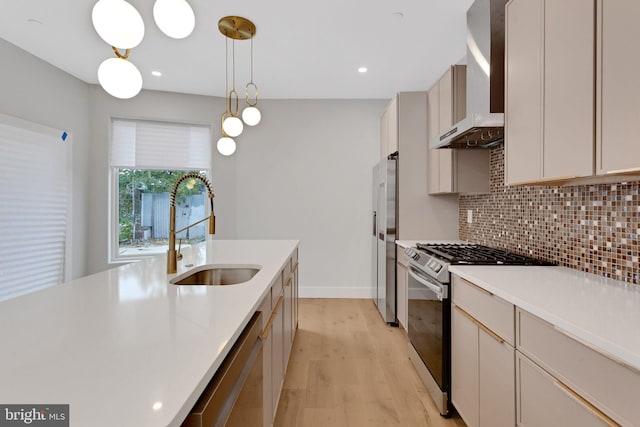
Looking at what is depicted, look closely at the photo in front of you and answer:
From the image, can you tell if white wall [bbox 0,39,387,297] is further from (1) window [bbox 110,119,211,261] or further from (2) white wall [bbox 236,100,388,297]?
(1) window [bbox 110,119,211,261]

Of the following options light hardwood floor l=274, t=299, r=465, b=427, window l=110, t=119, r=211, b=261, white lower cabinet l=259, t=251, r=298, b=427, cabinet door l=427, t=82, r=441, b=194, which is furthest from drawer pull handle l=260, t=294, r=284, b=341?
window l=110, t=119, r=211, b=261

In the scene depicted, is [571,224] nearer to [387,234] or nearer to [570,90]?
[570,90]

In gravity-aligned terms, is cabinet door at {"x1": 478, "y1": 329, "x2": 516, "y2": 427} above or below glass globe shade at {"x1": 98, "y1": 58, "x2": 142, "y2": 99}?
below

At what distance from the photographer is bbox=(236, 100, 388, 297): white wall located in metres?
4.51

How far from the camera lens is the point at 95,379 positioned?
2.05 ft

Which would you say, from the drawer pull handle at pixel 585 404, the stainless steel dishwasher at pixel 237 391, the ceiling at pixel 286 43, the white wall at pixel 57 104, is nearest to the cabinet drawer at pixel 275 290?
the stainless steel dishwasher at pixel 237 391

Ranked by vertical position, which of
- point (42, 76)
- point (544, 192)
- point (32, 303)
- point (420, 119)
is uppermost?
point (42, 76)

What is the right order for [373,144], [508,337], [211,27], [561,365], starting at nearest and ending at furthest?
[561,365] < [508,337] < [211,27] < [373,144]

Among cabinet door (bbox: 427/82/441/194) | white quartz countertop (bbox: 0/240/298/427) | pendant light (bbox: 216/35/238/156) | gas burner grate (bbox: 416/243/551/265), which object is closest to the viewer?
white quartz countertop (bbox: 0/240/298/427)

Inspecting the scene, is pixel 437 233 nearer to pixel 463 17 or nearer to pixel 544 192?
pixel 544 192

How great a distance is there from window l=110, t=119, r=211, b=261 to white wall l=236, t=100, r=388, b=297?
60 centimetres

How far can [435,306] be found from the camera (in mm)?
2016

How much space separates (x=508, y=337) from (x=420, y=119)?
7.88ft

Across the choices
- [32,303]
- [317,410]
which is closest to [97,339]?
[32,303]
